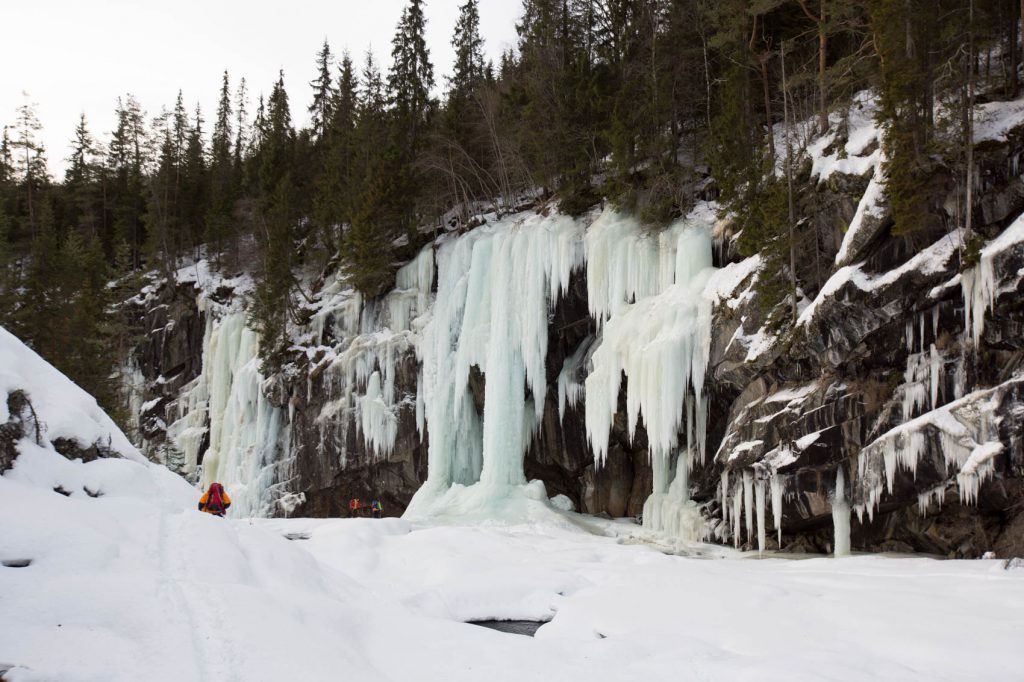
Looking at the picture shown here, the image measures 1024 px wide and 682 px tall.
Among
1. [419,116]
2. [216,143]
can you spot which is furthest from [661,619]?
[216,143]

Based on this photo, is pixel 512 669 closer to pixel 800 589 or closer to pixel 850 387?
pixel 800 589

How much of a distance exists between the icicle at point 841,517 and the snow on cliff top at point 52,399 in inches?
469

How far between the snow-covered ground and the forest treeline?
22.3 ft

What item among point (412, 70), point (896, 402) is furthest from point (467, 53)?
point (896, 402)

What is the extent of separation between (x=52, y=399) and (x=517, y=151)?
1956cm

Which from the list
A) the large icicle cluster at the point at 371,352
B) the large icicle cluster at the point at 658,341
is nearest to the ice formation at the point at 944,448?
the large icicle cluster at the point at 658,341

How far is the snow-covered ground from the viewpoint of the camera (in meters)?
6.04

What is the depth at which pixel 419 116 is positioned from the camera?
33375 millimetres

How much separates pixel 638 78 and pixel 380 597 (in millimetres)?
19081

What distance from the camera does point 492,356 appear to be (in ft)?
71.8

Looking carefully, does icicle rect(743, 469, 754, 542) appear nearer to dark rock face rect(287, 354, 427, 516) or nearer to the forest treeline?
the forest treeline

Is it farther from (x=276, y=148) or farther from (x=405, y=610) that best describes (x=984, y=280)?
(x=276, y=148)

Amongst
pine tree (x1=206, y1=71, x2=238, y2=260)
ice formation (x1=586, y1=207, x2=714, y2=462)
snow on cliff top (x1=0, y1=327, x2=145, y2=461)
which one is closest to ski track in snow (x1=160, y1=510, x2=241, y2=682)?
snow on cliff top (x1=0, y1=327, x2=145, y2=461)

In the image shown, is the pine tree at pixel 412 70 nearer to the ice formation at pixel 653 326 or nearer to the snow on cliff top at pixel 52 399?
the ice formation at pixel 653 326
